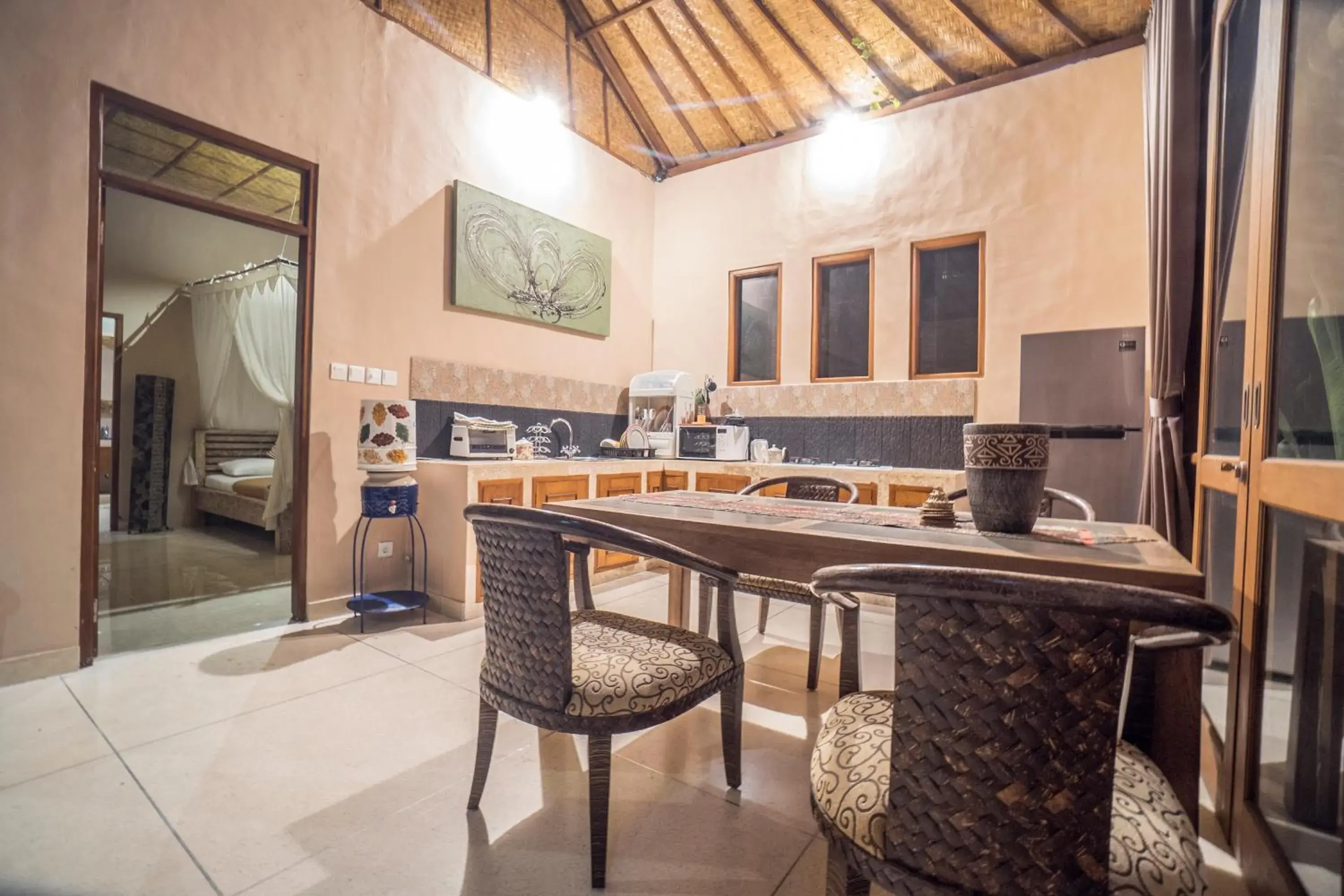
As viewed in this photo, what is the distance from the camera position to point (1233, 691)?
154 cm

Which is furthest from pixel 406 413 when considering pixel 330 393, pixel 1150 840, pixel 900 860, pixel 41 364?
pixel 1150 840

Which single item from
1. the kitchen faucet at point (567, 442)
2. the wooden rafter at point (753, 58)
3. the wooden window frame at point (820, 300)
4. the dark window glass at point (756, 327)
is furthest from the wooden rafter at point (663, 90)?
the kitchen faucet at point (567, 442)

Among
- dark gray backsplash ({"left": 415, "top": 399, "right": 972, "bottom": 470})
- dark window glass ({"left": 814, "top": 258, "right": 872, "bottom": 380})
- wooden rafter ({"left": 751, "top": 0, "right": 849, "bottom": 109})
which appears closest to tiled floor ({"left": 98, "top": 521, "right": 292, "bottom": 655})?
dark gray backsplash ({"left": 415, "top": 399, "right": 972, "bottom": 470})

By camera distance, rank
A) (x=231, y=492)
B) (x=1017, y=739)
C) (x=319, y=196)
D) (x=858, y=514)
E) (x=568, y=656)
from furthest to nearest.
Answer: (x=231, y=492), (x=319, y=196), (x=858, y=514), (x=568, y=656), (x=1017, y=739)

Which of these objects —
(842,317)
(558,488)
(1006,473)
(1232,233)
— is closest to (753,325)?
(842,317)

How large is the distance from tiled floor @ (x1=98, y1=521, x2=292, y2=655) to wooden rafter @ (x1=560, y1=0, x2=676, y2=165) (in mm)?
4336

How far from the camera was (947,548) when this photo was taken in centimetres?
120

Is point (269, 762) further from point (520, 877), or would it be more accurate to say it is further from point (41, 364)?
point (41, 364)

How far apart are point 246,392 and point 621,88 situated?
4688 mm

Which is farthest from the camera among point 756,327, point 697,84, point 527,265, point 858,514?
point 756,327

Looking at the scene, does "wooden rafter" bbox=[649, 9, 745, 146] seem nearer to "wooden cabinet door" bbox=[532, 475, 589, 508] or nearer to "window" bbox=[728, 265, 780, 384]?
"window" bbox=[728, 265, 780, 384]

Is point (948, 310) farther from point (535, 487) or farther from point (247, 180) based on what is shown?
point (247, 180)

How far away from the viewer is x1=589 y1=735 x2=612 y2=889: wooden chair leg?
1.30 m

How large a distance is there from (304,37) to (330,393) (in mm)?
1916
